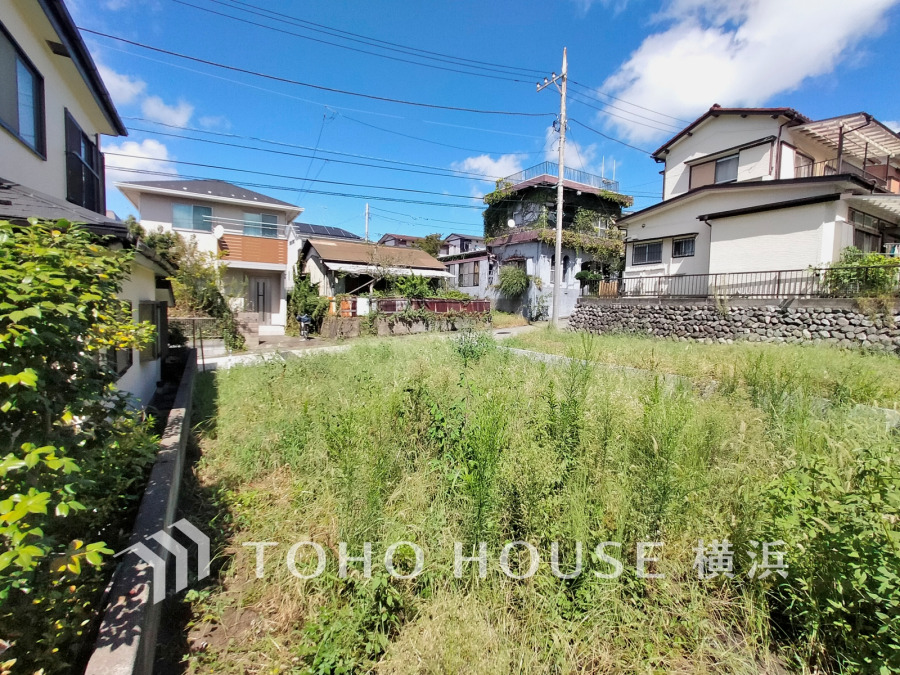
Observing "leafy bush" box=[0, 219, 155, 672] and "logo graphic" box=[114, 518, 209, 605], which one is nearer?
"leafy bush" box=[0, 219, 155, 672]

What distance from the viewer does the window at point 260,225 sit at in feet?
52.3

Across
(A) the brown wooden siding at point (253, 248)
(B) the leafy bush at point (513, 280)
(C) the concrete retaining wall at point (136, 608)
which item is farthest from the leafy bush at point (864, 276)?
(A) the brown wooden siding at point (253, 248)

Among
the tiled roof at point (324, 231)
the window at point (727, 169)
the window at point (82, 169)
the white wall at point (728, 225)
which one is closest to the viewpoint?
the window at point (82, 169)

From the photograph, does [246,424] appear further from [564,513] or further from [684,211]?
[684,211]

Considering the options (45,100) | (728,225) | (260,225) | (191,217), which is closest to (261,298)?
(260,225)

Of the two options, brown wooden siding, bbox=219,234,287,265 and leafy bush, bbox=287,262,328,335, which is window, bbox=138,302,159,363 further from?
brown wooden siding, bbox=219,234,287,265

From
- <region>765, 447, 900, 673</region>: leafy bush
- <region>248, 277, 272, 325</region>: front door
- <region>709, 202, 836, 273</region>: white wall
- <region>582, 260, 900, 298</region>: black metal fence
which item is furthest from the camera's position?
<region>248, 277, 272, 325</region>: front door

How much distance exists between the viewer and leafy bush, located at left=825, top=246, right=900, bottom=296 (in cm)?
859

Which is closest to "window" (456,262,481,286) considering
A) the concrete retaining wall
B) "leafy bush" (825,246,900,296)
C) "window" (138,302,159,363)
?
"leafy bush" (825,246,900,296)

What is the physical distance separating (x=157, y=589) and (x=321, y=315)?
14.6 m

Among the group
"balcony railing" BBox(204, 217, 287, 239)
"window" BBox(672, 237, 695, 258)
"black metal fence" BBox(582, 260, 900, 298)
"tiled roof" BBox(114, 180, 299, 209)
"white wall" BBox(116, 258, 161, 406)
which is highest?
"tiled roof" BBox(114, 180, 299, 209)

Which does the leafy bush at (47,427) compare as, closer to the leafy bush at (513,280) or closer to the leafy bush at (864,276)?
the leafy bush at (864,276)

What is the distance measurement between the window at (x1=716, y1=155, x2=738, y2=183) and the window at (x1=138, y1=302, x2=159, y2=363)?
1824 cm

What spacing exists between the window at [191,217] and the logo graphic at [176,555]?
50.6ft
